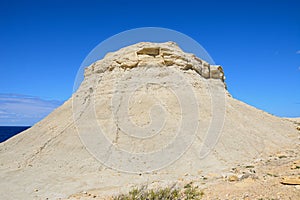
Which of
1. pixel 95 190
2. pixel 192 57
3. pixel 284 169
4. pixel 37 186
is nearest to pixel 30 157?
pixel 37 186

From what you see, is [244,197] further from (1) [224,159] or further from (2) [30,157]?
(2) [30,157]

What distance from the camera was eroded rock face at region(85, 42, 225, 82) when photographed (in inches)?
743

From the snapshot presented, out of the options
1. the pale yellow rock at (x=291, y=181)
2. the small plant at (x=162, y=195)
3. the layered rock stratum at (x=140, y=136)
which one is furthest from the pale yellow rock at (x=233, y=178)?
the small plant at (x=162, y=195)

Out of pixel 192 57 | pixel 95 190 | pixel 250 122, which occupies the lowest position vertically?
pixel 95 190

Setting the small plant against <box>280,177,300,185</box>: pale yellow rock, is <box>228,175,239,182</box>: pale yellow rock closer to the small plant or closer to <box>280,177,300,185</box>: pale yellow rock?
<box>280,177,300,185</box>: pale yellow rock

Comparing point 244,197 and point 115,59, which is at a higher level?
point 115,59

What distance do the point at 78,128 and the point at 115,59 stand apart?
6005 millimetres

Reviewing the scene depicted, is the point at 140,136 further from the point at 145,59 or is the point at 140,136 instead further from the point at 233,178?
the point at 145,59

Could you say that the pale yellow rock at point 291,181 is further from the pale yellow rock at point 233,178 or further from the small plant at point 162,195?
the small plant at point 162,195

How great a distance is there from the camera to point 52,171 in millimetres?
12539

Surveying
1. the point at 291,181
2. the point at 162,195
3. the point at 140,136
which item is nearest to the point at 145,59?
the point at 140,136

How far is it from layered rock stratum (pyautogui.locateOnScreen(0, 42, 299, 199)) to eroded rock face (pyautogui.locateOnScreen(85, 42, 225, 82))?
0.23 ft

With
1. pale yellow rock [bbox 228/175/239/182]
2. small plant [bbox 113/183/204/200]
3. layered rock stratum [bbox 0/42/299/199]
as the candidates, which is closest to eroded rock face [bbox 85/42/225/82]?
layered rock stratum [bbox 0/42/299/199]

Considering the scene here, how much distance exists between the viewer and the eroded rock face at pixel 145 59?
18875mm
